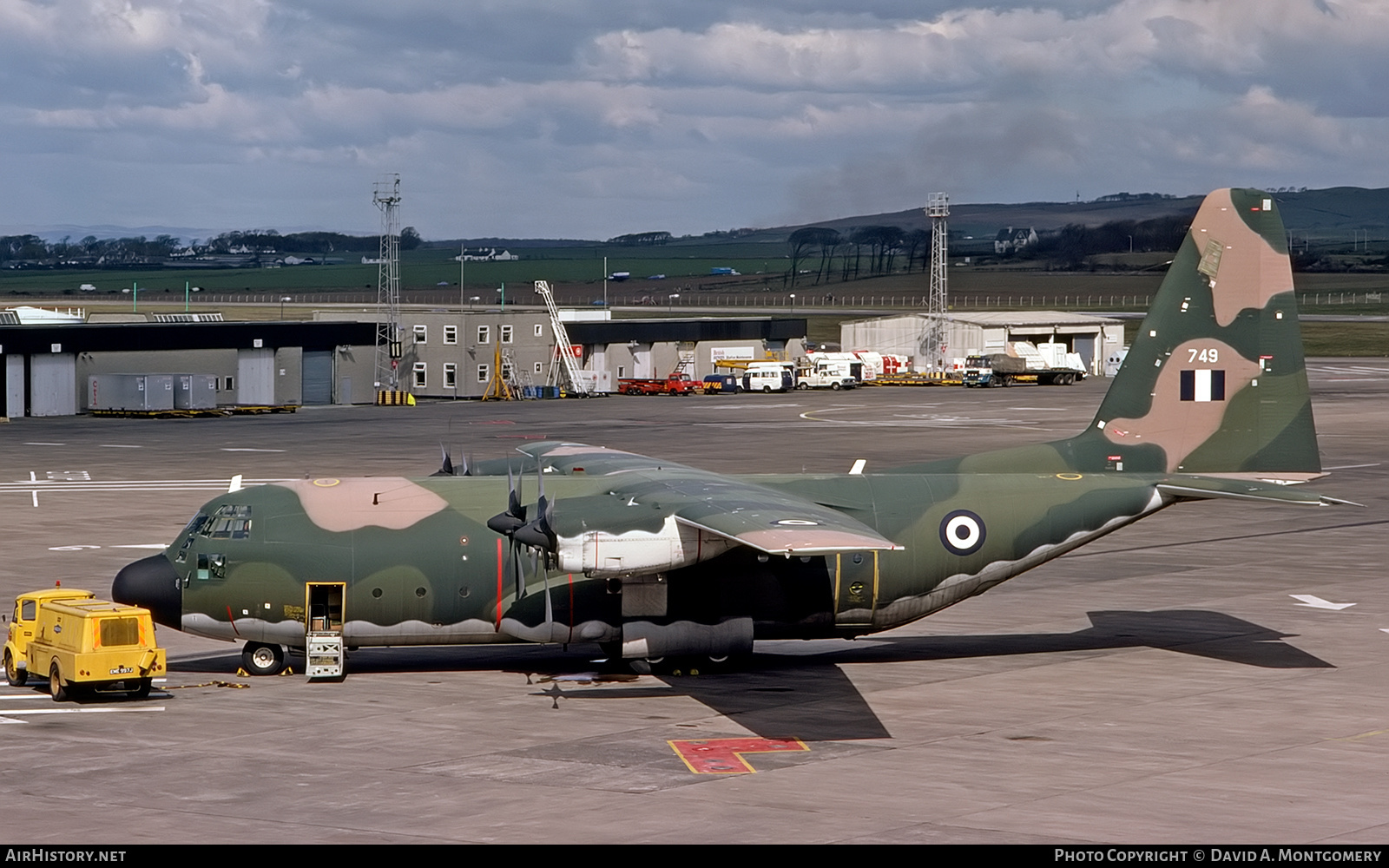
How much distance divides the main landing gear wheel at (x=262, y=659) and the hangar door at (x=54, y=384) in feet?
240

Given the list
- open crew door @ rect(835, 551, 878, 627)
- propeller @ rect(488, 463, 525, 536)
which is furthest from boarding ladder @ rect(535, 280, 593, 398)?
propeller @ rect(488, 463, 525, 536)

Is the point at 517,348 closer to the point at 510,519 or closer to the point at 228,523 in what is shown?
the point at 228,523

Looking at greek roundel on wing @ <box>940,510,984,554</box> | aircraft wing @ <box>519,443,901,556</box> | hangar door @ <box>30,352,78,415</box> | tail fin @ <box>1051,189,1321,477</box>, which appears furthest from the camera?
hangar door @ <box>30,352,78,415</box>

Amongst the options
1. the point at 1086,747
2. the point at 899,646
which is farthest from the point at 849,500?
the point at 1086,747

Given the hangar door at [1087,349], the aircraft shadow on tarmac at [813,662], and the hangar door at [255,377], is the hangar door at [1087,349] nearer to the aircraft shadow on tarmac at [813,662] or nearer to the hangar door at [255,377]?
the hangar door at [255,377]

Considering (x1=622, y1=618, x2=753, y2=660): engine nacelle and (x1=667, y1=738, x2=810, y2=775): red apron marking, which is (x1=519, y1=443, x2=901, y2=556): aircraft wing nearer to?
(x1=622, y1=618, x2=753, y2=660): engine nacelle

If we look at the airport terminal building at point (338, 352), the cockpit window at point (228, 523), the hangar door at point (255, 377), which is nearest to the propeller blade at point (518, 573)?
the cockpit window at point (228, 523)

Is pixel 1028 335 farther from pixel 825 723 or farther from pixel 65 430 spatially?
pixel 825 723

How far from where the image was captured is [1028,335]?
144750mm

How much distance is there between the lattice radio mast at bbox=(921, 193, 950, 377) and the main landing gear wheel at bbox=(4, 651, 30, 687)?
389ft

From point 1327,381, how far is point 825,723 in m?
115

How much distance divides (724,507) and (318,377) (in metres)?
89.2

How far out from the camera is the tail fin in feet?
107

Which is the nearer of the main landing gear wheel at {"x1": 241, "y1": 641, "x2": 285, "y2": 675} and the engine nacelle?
the engine nacelle
